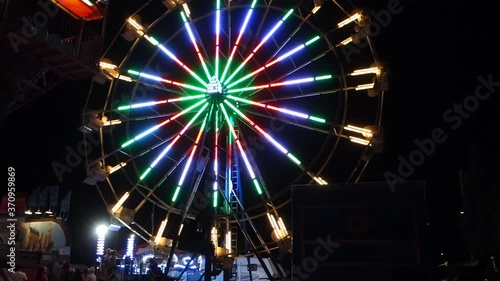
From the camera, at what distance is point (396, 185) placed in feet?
18.4

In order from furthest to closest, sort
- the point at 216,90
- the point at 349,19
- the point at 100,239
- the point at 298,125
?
1. the point at 100,239
2. the point at 298,125
3. the point at 216,90
4. the point at 349,19

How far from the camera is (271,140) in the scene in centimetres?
1614

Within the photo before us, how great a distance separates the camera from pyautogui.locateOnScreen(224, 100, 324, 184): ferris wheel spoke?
15.5 metres

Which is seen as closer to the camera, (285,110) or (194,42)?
(285,110)

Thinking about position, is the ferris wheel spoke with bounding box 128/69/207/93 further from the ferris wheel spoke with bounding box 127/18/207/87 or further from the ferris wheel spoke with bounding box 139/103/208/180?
the ferris wheel spoke with bounding box 139/103/208/180

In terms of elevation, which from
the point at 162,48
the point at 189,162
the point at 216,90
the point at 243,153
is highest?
the point at 162,48

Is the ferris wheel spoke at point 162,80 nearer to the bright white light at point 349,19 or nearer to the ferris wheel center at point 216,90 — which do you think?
the ferris wheel center at point 216,90

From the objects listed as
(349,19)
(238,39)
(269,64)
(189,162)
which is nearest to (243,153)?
(189,162)

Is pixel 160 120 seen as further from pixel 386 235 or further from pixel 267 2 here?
pixel 386 235

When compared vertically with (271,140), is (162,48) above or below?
above

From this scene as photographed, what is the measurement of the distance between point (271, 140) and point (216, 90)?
8.06ft

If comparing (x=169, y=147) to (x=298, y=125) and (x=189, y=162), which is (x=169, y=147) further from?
(x=298, y=125)

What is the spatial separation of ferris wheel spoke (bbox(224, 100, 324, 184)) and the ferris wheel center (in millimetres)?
351

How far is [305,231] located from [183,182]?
1118cm
